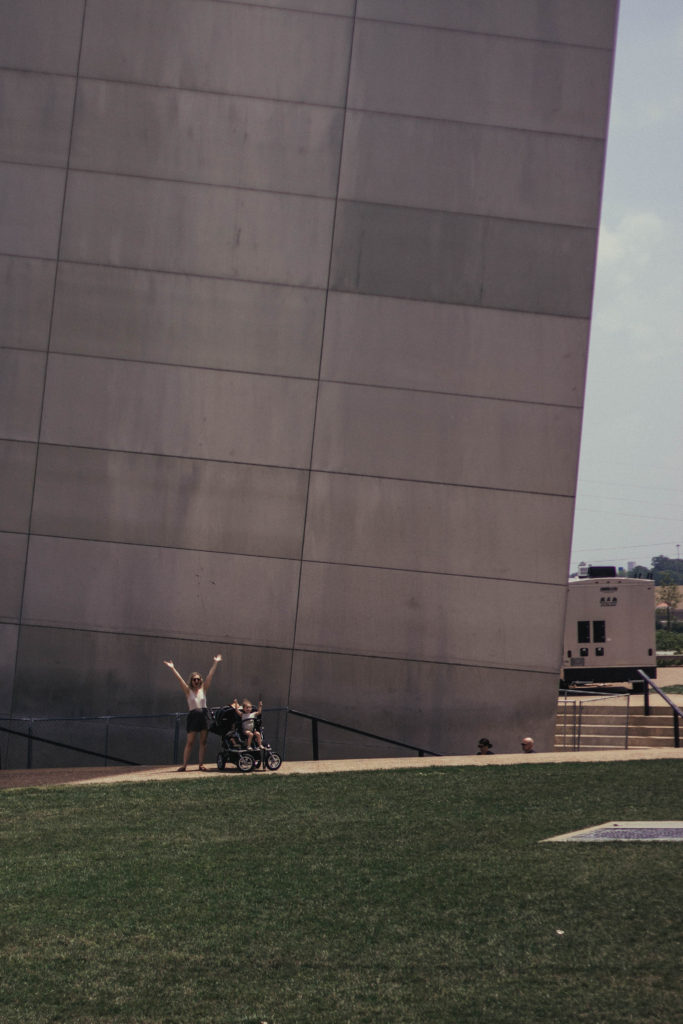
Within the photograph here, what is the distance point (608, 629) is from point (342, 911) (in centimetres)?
2455

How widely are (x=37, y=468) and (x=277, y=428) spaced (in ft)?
16.1

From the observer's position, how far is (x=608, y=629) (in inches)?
1248

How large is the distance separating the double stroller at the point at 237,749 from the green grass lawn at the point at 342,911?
8.74ft

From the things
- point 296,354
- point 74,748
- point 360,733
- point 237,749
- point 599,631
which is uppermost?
point 296,354

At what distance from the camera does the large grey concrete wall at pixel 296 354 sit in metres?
21.6

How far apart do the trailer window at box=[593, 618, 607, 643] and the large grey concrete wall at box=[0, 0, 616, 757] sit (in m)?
10.3

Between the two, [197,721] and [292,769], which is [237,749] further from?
[197,721]

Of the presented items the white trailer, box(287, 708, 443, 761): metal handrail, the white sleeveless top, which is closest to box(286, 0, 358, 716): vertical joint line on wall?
box(287, 708, 443, 761): metal handrail

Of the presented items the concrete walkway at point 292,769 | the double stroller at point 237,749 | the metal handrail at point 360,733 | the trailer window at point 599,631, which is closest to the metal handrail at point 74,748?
the concrete walkway at point 292,769

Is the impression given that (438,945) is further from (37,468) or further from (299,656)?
(37,468)

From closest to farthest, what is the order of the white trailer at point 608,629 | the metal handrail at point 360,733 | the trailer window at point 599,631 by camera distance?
the metal handrail at point 360,733
the white trailer at point 608,629
the trailer window at point 599,631

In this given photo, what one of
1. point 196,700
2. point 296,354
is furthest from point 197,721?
point 296,354

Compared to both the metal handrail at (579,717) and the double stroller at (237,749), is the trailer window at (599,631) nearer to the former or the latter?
the metal handrail at (579,717)

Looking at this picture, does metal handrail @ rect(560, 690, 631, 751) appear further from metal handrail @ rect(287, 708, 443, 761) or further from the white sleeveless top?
the white sleeveless top
